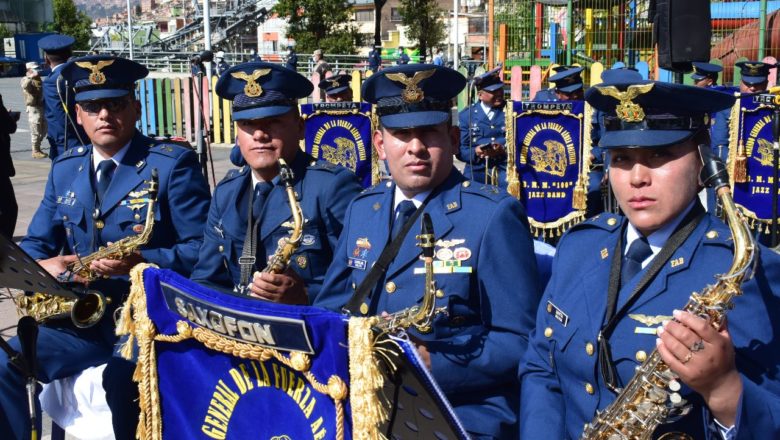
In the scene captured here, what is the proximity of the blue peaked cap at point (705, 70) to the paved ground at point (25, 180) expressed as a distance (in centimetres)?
832

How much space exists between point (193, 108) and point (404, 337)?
20.0 m

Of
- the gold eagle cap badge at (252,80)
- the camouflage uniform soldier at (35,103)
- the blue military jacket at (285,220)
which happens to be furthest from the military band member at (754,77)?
the camouflage uniform soldier at (35,103)

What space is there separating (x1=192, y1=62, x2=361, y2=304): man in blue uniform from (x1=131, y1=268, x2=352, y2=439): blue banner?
115cm

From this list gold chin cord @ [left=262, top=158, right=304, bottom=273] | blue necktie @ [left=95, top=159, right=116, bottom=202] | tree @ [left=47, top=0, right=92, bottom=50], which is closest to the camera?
gold chin cord @ [left=262, top=158, right=304, bottom=273]

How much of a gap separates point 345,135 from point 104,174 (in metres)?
5.55

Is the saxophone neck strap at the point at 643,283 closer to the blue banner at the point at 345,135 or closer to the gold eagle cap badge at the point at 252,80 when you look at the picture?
the gold eagle cap badge at the point at 252,80

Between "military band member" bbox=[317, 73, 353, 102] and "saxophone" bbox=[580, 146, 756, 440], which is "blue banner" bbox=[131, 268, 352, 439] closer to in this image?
"saxophone" bbox=[580, 146, 756, 440]

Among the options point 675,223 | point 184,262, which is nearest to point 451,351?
point 675,223

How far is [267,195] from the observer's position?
4703 mm

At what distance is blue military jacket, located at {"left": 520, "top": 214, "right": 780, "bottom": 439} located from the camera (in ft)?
8.17

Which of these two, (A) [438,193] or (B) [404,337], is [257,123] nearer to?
(A) [438,193]

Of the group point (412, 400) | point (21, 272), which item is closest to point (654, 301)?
point (412, 400)

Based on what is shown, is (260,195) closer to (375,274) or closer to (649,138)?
(375,274)

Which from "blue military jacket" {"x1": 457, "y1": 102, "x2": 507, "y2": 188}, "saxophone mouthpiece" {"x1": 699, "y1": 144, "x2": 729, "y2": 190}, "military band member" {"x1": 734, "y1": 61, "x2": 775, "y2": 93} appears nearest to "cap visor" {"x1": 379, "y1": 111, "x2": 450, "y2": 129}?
"saxophone mouthpiece" {"x1": 699, "y1": 144, "x2": 729, "y2": 190}
